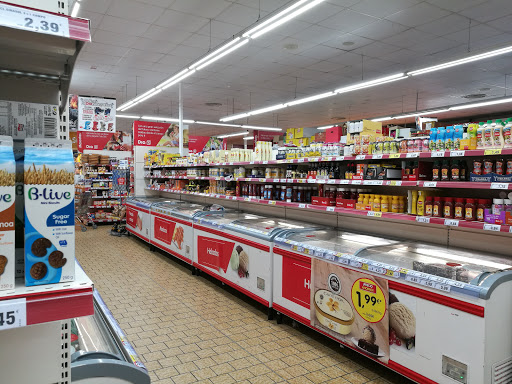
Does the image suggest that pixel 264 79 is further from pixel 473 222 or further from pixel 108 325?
pixel 108 325

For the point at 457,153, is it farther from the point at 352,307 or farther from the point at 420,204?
the point at 352,307

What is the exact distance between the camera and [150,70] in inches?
438

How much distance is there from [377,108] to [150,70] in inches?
384

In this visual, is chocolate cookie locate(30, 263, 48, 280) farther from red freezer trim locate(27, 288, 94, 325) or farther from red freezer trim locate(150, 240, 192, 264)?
red freezer trim locate(150, 240, 192, 264)

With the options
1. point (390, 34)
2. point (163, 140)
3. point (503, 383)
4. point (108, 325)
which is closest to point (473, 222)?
point (503, 383)

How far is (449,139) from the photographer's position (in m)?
3.24

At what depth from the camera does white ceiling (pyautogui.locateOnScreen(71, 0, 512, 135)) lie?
7062 mm

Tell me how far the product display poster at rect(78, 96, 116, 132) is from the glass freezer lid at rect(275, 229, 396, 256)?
→ 27.0 feet

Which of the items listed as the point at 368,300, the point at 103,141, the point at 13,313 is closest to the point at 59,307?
the point at 13,313

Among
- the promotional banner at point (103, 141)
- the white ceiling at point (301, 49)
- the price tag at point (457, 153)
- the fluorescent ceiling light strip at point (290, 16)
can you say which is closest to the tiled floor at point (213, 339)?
the price tag at point (457, 153)

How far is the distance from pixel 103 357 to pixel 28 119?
98cm

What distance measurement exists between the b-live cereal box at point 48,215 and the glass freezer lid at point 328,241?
9.38ft

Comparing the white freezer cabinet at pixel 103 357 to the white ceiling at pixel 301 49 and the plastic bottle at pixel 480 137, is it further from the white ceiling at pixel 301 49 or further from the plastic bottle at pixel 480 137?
the white ceiling at pixel 301 49

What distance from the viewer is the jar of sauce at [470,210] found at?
3.07 metres
